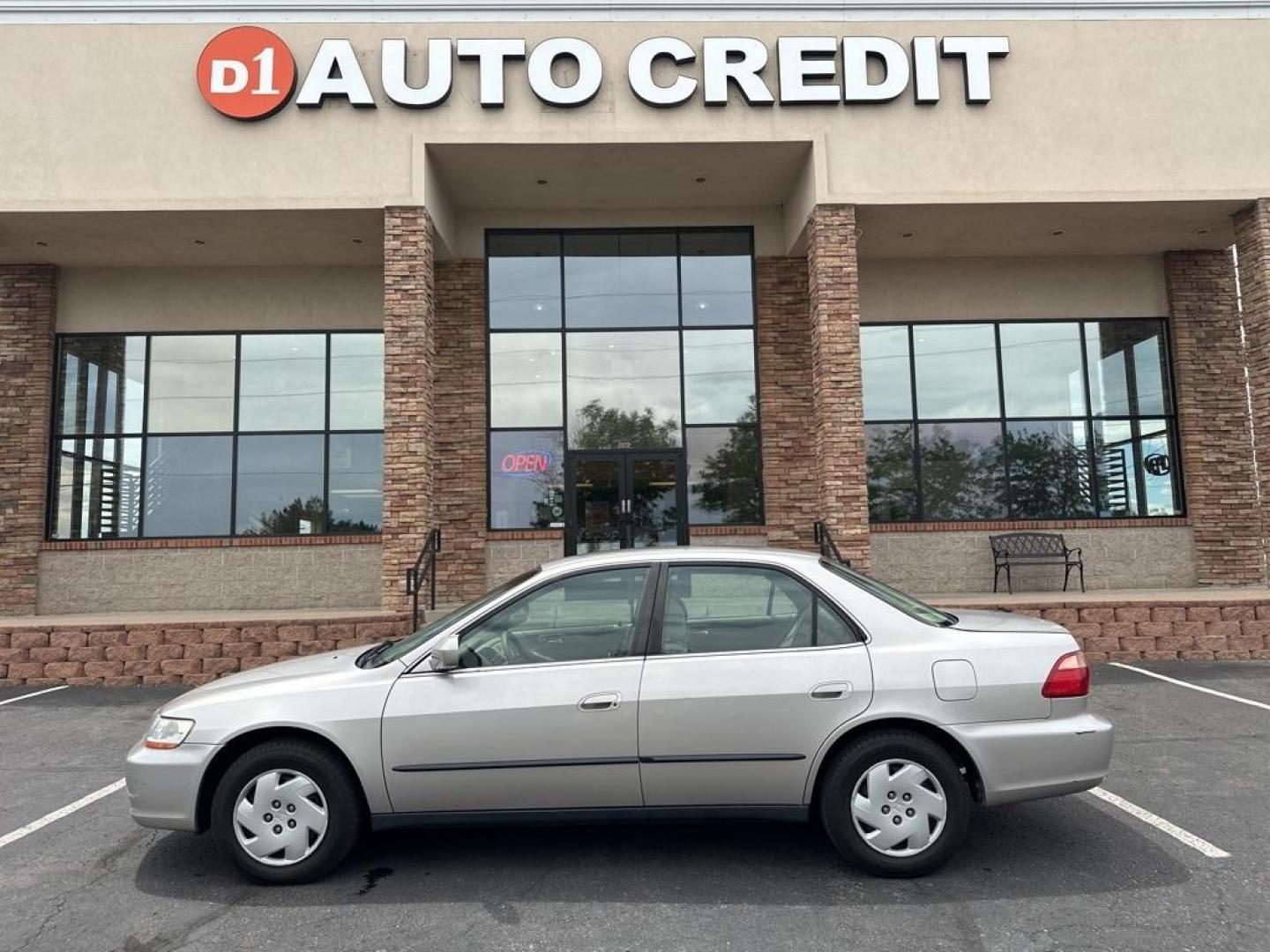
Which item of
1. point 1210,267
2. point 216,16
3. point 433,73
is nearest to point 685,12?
point 433,73

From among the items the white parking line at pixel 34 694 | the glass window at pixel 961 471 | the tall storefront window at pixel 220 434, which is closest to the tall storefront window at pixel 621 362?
the tall storefront window at pixel 220 434

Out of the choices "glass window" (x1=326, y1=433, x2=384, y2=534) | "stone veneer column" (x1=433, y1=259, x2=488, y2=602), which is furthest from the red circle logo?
"glass window" (x1=326, y1=433, x2=384, y2=534)

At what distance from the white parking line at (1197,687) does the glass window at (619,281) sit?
790cm

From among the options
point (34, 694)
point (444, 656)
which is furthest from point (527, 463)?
point (444, 656)

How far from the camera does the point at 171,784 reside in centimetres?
387

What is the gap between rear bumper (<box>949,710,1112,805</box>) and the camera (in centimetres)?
377

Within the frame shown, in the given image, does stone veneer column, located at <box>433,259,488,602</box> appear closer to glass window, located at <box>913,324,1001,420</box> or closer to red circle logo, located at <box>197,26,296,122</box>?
red circle logo, located at <box>197,26,296,122</box>

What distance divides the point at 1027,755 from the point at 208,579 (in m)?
12.4

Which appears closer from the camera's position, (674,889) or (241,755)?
(674,889)

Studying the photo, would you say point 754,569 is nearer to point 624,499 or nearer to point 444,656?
point 444,656

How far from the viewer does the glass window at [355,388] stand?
532 inches

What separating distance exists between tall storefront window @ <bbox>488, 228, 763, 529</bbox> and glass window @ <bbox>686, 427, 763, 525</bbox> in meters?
0.02

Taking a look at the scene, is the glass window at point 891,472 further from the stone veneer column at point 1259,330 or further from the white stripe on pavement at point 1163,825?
the white stripe on pavement at point 1163,825

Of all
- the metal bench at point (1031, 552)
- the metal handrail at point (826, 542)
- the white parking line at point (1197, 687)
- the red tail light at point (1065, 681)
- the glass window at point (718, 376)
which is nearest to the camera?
the red tail light at point (1065, 681)
